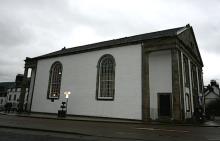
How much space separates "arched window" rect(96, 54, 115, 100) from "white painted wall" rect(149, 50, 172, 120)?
182 inches

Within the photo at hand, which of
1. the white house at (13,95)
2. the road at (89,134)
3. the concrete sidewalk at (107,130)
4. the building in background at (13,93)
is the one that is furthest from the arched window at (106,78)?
the white house at (13,95)

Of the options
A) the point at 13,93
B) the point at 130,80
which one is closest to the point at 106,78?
the point at 130,80

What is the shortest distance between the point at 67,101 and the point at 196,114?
51.5ft

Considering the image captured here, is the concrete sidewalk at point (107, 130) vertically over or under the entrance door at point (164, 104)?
under

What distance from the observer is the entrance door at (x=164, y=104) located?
2244 cm

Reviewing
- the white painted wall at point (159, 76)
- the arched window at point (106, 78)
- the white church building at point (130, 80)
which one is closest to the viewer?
the white church building at point (130, 80)

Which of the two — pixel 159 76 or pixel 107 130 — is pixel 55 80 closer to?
pixel 159 76

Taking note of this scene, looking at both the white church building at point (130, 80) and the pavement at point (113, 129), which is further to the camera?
the white church building at point (130, 80)

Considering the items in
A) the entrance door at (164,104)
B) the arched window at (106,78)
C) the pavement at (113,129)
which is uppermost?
the arched window at (106,78)

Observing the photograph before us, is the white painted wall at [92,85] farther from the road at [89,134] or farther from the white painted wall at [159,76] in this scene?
the road at [89,134]

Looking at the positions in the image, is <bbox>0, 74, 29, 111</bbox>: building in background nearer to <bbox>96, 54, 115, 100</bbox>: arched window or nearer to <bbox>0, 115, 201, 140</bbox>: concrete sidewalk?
<bbox>96, 54, 115, 100</bbox>: arched window

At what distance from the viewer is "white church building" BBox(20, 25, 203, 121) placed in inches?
836

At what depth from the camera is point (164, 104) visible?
2269 cm

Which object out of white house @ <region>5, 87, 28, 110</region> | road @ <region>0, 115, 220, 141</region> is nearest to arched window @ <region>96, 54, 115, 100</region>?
road @ <region>0, 115, 220, 141</region>
